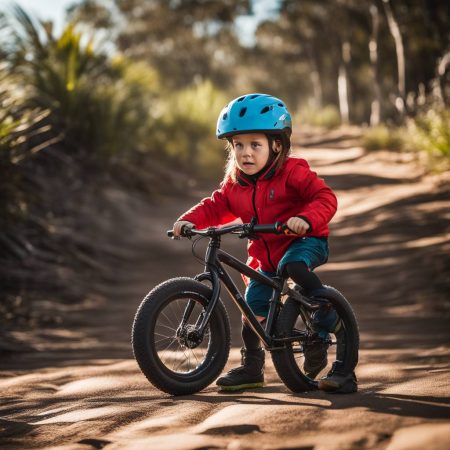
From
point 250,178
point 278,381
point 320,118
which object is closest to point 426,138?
point 278,381

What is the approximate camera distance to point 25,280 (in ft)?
27.1

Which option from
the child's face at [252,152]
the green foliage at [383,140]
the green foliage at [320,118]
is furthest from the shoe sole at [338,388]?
the green foliage at [320,118]

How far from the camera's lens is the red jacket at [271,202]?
4090 millimetres

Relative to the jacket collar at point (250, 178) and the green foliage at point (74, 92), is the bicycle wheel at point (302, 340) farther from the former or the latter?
the green foliage at point (74, 92)

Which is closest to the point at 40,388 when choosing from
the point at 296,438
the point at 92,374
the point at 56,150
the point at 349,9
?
the point at 92,374

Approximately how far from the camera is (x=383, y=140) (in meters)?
18.8

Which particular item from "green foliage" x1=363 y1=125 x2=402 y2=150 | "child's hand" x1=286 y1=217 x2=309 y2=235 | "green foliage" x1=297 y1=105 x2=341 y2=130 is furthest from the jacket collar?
"green foliage" x1=297 y1=105 x2=341 y2=130

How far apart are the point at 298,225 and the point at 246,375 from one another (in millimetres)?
945

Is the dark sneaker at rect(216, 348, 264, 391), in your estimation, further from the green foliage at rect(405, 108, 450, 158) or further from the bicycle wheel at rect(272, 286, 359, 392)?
the green foliage at rect(405, 108, 450, 158)

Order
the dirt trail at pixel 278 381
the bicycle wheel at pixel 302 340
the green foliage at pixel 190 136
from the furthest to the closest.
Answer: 1. the green foliage at pixel 190 136
2. the bicycle wheel at pixel 302 340
3. the dirt trail at pixel 278 381

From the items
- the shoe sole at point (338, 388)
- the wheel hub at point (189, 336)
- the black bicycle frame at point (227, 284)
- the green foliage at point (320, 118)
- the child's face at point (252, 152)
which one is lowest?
the shoe sole at point (338, 388)

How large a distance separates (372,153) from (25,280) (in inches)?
474

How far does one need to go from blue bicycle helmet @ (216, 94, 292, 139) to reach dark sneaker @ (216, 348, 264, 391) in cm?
116

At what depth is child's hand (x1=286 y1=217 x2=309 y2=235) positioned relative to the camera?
3750 mm
